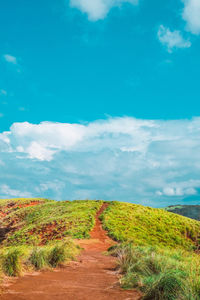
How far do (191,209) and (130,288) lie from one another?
128131mm

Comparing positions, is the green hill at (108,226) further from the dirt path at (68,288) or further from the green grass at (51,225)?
the dirt path at (68,288)

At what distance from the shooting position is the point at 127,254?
11.8 meters

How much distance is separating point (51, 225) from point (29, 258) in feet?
75.4

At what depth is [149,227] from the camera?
119ft

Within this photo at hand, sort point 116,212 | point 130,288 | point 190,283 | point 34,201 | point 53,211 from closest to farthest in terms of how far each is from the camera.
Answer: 1. point 190,283
2. point 130,288
3. point 116,212
4. point 53,211
5. point 34,201

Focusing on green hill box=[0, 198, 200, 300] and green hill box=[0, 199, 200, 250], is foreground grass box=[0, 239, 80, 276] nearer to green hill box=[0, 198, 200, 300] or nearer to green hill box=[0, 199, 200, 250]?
green hill box=[0, 198, 200, 300]

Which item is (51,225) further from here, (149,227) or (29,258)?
(29,258)

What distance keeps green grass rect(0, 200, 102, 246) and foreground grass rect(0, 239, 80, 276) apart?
13419 mm

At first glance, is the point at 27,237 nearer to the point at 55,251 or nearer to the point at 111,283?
the point at 55,251

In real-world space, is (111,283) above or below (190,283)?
below

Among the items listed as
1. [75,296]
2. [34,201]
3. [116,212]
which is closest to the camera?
[75,296]

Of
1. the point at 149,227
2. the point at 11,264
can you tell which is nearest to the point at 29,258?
the point at 11,264

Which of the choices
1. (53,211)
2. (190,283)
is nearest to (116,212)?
(53,211)

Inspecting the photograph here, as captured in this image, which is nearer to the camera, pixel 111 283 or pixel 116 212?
pixel 111 283
